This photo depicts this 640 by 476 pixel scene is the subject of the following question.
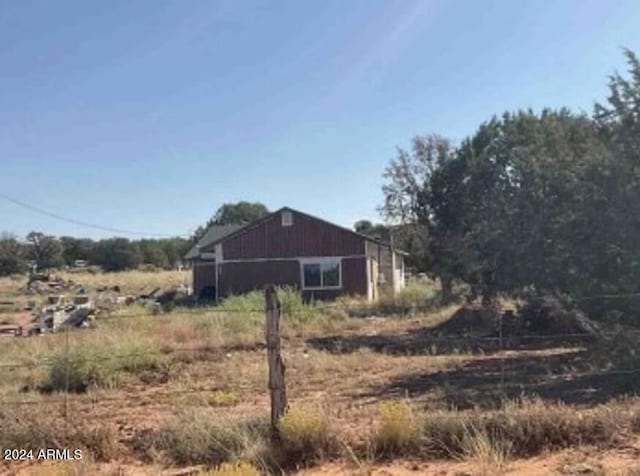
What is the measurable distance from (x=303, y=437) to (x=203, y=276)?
133ft

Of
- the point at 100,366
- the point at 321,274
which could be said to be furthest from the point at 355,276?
the point at 100,366

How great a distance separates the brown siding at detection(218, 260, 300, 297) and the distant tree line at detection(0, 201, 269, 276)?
53286mm

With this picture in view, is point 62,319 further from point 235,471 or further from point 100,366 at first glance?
point 235,471

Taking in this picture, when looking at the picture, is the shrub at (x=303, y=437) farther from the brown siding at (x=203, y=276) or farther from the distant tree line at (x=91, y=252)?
the distant tree line at (x=91, y=252)

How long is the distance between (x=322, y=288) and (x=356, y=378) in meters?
26.8

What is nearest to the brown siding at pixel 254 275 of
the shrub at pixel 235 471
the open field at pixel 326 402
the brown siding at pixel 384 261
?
the brown siding at pixel 384 261

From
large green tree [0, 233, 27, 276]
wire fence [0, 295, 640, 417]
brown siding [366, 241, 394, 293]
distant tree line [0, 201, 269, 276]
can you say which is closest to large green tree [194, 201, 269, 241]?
distant tree line [0, 201, 269, 276]

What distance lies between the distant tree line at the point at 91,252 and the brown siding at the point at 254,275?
5329 cm

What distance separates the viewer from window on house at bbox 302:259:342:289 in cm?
4256

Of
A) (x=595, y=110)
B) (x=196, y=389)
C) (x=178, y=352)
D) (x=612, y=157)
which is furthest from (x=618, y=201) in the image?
(x=178, y=352)

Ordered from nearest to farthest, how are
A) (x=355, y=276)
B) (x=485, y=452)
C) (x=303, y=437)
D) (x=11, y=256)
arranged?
1. (x=485, y=452)
2. (x=303, y=437)
3. (x=355, y=276)
4. (x=11, y=256)

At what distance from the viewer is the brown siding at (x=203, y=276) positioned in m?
47.6

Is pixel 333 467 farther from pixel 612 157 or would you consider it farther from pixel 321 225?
pixel 321 225

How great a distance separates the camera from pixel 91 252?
4449 inches
